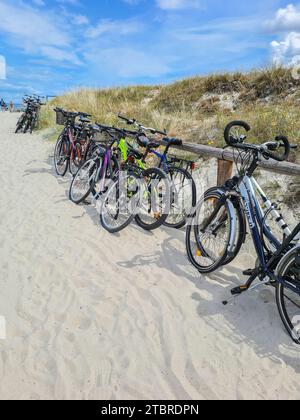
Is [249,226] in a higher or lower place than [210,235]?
higher

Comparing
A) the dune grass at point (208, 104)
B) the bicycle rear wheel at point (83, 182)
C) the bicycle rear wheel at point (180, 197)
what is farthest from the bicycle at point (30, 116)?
the bicycle rear wheel at point (180, 197)

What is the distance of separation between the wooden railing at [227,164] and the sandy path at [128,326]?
1.05 m

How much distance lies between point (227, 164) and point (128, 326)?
261 centimetres

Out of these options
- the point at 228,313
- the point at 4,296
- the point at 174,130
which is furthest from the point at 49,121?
the point at 228,313

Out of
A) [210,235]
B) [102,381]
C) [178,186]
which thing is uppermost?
[178,186]

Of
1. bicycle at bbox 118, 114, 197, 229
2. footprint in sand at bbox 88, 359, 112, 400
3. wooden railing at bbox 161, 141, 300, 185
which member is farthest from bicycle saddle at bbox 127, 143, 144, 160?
footprint in sand at bbox 88, 359, 112, 400

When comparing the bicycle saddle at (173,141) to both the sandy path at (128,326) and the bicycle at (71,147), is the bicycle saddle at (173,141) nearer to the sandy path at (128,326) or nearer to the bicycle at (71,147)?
the sandy path at (128,326)

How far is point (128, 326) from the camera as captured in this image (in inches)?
124

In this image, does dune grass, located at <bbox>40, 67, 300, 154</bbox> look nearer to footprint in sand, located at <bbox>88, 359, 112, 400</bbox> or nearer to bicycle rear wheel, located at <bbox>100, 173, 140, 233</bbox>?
bicycle rear wheel, located at <bbox>100, 173, 140, 233</bbox>

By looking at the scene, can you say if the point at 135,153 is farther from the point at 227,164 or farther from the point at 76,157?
the point at 76,157

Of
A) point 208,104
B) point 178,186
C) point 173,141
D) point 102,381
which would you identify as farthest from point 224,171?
point 208,104

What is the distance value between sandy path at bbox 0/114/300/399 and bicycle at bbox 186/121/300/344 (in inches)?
9.7

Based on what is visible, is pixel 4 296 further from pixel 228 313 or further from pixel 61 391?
pixel 228 313

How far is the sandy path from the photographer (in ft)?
8.43
